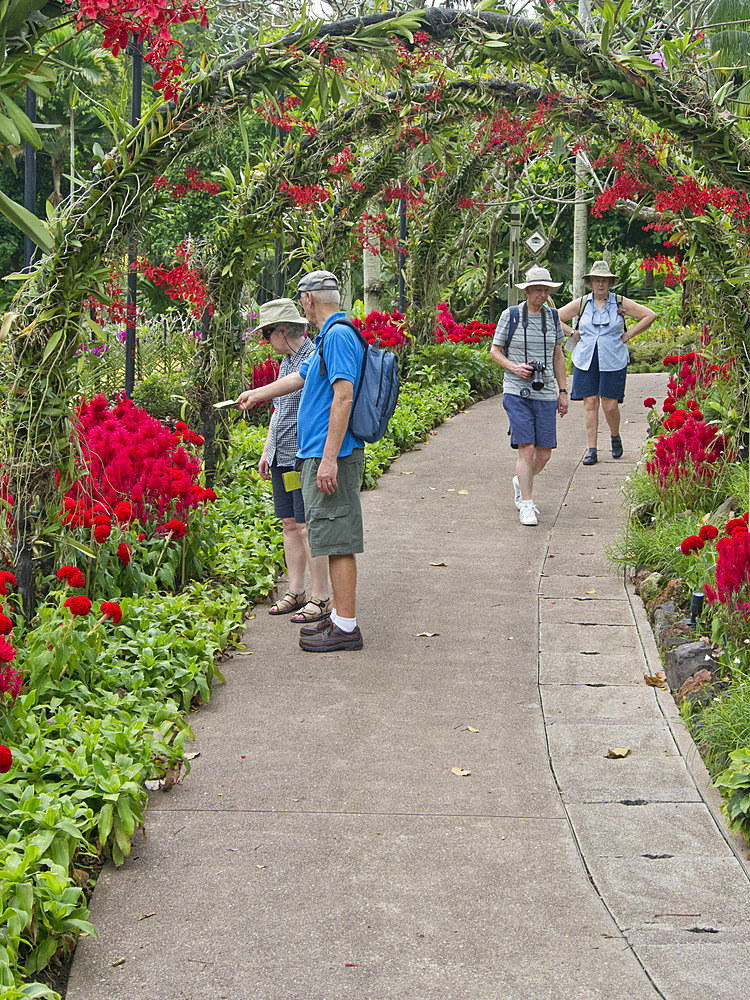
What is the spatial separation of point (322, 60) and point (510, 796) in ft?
12.2

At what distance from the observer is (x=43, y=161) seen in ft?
98.9

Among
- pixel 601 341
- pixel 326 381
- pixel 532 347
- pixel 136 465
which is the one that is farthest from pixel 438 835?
pixel 601 341

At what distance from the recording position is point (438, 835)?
→ 3668mm

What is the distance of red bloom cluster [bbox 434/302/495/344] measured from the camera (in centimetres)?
1384

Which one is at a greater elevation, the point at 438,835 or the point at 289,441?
the point at 289,441

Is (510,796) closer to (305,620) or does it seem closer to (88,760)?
(88,760)

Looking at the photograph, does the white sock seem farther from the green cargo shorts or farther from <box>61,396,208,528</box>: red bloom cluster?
<box>61,396,208,528</box>: red bloom cluster

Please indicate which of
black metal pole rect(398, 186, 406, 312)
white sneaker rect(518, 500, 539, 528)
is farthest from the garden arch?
black metal pole rect(398, 186, 406, 312)

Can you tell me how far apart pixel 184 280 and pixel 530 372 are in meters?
2.65

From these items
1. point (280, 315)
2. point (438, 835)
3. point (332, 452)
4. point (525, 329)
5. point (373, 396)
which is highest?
point (280, 315)

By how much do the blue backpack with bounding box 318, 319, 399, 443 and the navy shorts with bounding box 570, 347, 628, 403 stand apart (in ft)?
14.4

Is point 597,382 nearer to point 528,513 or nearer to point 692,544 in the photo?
point 528,513

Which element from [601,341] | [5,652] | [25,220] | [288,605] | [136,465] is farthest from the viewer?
[601,341]

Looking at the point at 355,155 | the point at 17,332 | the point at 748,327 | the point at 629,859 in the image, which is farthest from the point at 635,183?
the point at 629,859
